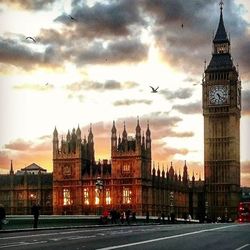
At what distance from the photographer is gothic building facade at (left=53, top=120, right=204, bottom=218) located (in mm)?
112750

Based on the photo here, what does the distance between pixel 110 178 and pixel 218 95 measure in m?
44.9

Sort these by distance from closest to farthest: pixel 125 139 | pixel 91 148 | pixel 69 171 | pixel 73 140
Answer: pixel 125 139 → pixel 69 171 → pixel 73 140 → pixel 91 148

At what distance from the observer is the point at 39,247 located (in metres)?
22.5

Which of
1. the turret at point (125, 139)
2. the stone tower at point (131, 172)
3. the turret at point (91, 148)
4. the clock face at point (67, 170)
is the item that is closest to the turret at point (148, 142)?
the stone tower at point (131, 172)

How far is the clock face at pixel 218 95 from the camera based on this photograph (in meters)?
150

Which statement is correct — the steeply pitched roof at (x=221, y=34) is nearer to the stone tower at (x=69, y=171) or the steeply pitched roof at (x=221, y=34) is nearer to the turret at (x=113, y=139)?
the turret at (x=113, y=139)

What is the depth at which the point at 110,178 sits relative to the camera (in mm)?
114188

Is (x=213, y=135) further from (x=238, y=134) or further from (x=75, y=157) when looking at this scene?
(x=75, y=157)

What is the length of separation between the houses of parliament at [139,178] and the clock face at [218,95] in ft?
0.67

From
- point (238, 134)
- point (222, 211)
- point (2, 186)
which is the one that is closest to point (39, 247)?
point (2, 186)

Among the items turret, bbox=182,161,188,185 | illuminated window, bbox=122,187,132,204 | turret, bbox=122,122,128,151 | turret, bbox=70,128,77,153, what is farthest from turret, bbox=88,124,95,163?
turret, bbox=182,161,188,185

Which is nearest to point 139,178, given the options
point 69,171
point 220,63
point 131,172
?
point 131,172

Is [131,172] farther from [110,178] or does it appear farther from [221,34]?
[221,34]

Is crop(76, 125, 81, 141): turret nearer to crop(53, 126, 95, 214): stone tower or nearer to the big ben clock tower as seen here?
crop(53, 126, 95, 214): stone tower
